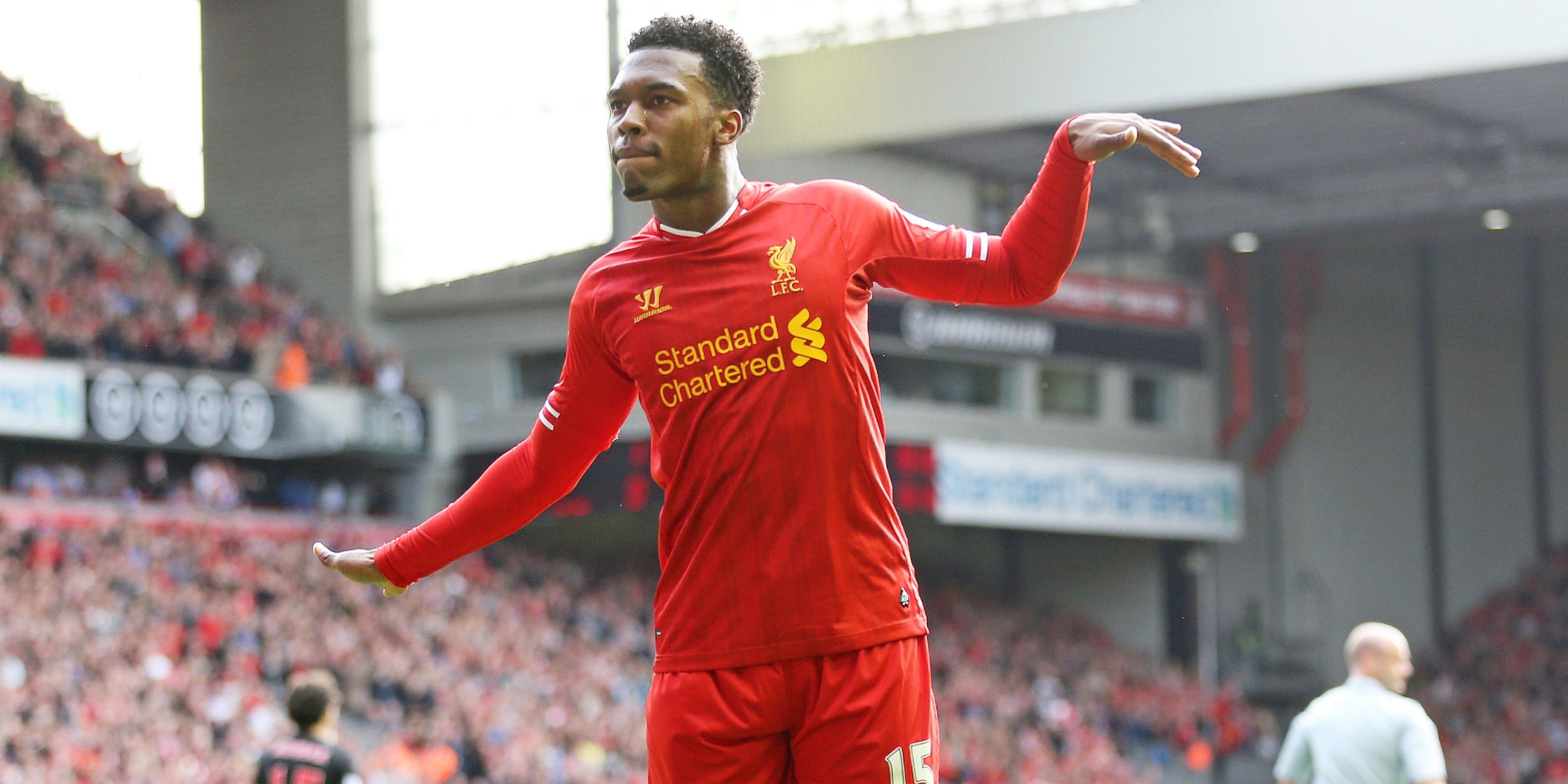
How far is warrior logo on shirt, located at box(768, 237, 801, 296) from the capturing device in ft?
11.5

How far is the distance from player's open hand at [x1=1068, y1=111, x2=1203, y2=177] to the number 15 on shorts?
41.4 inches

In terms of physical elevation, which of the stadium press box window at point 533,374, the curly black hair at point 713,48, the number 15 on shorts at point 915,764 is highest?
the stadium press box window at point 533,374

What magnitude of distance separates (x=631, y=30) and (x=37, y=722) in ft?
45.4

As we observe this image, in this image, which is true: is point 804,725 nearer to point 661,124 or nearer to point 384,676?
point 661,124

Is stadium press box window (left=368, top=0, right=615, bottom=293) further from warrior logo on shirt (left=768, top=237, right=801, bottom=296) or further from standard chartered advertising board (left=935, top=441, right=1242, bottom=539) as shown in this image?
warrior logo on shirt (left=768, top=237, right=801, bottom=296)

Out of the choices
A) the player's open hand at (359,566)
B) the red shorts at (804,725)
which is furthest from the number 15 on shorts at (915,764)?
the player's open hand at (359,566)

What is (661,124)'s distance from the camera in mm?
3484

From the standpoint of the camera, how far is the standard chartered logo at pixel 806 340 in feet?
11.4

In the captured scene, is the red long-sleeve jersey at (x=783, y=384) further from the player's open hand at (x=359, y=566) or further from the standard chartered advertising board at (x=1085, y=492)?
the standard chartered advertising board at (x=1085, y=492)

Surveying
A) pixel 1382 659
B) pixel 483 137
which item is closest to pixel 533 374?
pixel 483 137

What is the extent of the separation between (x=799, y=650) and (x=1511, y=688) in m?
29.4

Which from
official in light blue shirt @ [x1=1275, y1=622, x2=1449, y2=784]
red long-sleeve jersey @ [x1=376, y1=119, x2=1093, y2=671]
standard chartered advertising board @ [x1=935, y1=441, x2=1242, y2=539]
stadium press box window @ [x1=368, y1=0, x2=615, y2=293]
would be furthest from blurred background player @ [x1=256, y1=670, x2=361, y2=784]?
standard chartered advertising board @ [x1=935, y1=441, x2=1242, y2=539]

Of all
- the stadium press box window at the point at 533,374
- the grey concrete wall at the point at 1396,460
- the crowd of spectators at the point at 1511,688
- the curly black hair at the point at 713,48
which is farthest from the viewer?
the grey concrete wall at the point at 1396,460

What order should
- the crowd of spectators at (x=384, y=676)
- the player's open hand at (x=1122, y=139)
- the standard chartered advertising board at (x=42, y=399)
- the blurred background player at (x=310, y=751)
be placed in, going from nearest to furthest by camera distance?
the player's open hand at (x=1122, y=139), the blurred background player at (x=310, y=751), the crowd of spectators at (x=384, y=676), the standard chartered advertising board at (x=42, y=399)
